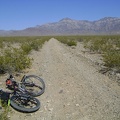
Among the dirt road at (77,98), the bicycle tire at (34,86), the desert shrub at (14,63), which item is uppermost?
the desert shrub at (14,63)

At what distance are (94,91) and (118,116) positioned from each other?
220cm

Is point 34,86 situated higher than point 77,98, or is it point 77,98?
point 34,86

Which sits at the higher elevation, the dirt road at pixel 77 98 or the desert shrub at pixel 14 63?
the desert shrub at pixel 14 63

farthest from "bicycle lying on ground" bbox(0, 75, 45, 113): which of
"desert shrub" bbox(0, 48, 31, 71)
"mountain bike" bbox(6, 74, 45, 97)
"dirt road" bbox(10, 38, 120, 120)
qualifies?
"desert shrub" bbox(0, 48, 31, 71)

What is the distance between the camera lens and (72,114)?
6645mm

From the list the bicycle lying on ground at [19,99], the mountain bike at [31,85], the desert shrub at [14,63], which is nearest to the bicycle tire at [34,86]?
the mountain bike at [31,85]

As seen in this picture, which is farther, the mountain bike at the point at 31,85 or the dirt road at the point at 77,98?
the mountain bike at the point at 31,85

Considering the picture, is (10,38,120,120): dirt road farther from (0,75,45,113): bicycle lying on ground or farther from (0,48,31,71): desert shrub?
(0,48,31,71): desert shrub

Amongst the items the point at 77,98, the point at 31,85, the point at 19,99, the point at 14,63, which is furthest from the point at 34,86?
the point at 14,63

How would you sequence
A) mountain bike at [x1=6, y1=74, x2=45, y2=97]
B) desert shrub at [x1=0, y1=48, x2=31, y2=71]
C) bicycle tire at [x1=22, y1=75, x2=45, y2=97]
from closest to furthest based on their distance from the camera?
mountain bike at [x1=6, y1=74, x2=45, y2=97], bicycle tire at [x1=22, y1=75, x2=45, y2=97], desert shrub at [x1=0, y1=48, x2=31, y2=71]

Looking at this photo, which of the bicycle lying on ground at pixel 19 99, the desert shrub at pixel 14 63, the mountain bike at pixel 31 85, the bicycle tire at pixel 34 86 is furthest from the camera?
the desert shrub at pixel 14 63

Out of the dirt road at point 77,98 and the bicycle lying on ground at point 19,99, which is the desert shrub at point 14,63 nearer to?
the dirt road at point 77,98

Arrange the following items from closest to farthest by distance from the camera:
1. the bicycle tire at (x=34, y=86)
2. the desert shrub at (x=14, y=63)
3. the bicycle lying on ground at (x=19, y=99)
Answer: the bicycle lying on ground at (x=19, y=99) → the bicycle tire at (x=34, y=86) → the desert shrub at (x=14, y=63)

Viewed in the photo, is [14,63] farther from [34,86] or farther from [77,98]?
[77,98]
